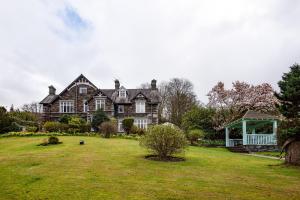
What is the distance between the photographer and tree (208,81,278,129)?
1389 inches

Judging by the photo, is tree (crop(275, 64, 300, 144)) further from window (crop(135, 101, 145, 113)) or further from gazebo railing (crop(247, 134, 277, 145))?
window (crop(135, 101, 145, 113))

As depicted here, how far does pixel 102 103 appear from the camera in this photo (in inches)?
1726

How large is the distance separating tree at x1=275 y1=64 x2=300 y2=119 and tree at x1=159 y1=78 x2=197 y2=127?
122 feet

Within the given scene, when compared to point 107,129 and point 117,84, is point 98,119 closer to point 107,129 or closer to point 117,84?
point 107,129

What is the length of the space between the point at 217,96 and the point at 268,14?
22.0 m

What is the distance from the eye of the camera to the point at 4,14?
17.5m

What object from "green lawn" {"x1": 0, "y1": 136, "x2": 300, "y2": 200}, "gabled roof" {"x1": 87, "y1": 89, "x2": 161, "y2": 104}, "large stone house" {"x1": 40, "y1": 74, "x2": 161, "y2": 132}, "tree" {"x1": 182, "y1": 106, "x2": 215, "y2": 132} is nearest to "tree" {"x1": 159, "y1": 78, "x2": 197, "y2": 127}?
"large stone house" {"x1": 40, "y1": 74, "x2": 161, "y2": 132}

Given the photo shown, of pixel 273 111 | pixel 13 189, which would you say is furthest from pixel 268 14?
pixel 273 111

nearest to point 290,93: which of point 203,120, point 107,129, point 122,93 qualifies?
point 107,129

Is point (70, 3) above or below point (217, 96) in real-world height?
above

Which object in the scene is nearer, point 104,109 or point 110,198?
point 110,198

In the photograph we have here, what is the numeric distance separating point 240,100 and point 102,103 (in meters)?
19.6

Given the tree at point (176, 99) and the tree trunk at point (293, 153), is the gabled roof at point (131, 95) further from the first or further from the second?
the tree trunk at point (293, 153)

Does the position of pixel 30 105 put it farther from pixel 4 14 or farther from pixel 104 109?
pixel 4 14
